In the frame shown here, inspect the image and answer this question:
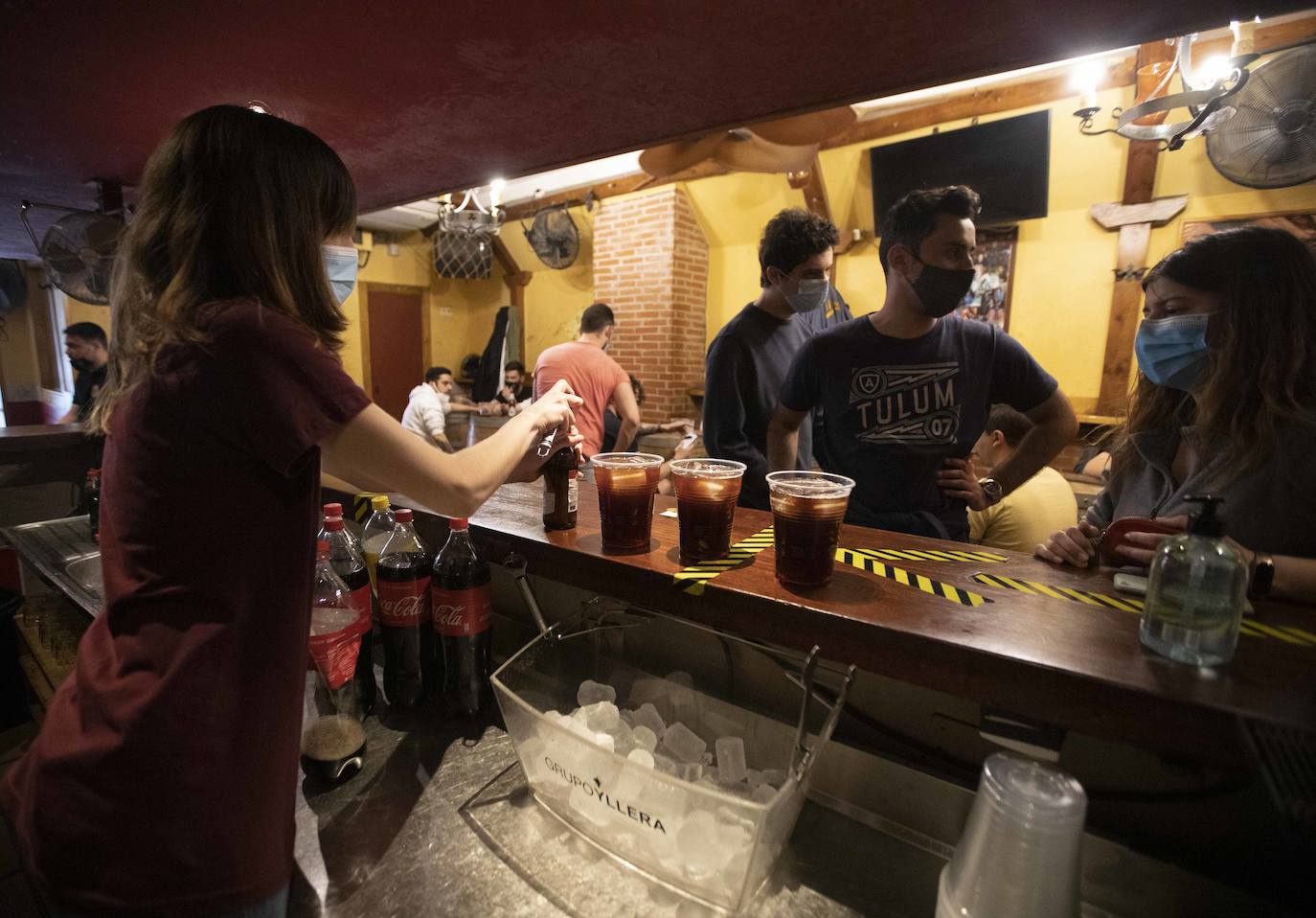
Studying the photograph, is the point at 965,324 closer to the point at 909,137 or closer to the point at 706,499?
the point at 706,499

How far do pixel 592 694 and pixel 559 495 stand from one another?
0.38m

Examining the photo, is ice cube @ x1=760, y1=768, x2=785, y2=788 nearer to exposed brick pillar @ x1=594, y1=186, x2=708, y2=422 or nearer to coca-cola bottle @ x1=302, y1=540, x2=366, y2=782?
coca-cola bottle @ x1=302, y1=540, x2=366, y2=782

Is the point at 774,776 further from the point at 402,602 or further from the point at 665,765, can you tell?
the point at 402,602

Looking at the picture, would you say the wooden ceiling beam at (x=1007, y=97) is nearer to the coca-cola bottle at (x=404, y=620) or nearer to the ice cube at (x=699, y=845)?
the coca-cola bottle at (x=404, y=620)

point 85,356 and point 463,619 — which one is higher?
point 85,356

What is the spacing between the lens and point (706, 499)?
100 cm

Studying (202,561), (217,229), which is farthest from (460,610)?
(217,229)

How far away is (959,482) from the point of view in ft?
5.60

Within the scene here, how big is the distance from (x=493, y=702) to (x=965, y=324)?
161cm

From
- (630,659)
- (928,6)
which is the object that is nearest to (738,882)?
(630,659)

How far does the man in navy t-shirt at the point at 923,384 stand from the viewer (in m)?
1.70

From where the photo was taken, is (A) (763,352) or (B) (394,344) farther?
(B) (394,344)

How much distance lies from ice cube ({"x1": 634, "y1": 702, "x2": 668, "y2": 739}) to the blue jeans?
530mm

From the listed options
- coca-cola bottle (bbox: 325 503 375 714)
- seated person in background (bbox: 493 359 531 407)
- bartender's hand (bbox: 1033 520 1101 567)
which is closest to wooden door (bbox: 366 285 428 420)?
seated person in background (bbox: 493 359 531 407)
